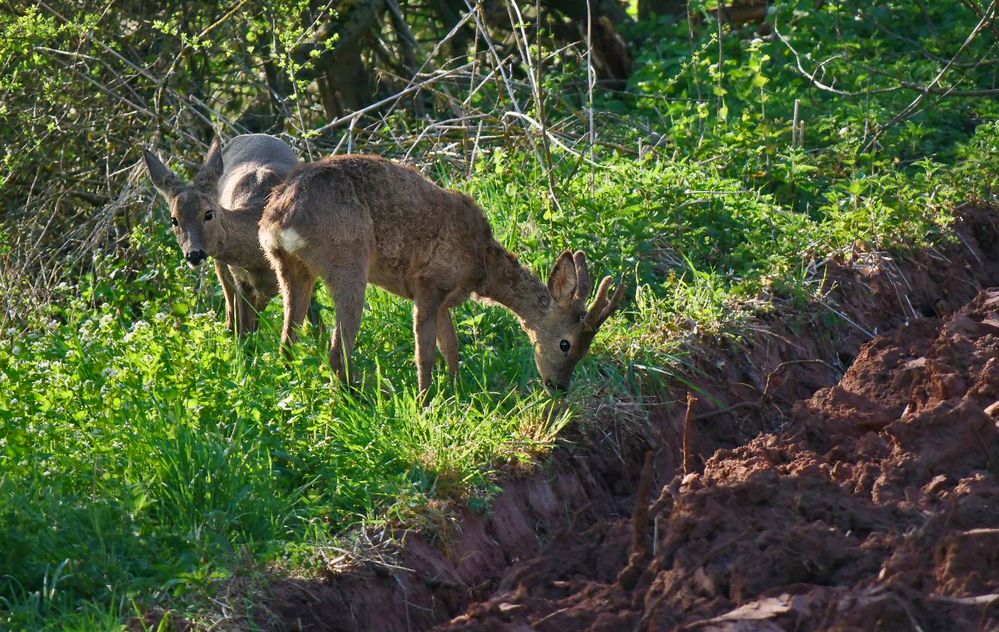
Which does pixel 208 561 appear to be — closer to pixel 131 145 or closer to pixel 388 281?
pixel 388 281

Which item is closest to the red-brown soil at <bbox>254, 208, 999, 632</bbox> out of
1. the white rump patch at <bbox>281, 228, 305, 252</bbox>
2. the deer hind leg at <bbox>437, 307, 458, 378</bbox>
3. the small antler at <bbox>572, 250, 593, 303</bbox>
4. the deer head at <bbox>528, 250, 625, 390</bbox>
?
the deer head at <bbox>528, 250, 625, 390</bbox>

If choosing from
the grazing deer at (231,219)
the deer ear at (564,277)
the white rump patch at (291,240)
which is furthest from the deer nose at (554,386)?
the grazing deer at (231,219)

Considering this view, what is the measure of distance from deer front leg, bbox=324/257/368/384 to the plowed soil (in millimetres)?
2357

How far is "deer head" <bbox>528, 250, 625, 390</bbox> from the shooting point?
7.53 metres

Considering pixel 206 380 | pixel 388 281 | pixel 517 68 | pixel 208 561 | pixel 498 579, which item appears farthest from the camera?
pixel 517 68

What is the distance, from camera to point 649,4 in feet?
46.8

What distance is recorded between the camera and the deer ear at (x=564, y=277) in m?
8.01

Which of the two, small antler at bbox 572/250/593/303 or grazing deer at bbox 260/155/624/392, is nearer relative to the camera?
grazing deer at bbox 260/155/624/392

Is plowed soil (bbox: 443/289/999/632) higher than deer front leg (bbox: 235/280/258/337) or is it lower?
lower

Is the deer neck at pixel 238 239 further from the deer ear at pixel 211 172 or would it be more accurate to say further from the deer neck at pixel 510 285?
the deer neck at pixel 510 285


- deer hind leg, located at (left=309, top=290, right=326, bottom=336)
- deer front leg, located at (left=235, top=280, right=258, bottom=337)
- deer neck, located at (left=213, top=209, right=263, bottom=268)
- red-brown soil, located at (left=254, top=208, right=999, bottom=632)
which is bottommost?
red-brown soil, located at (left=254, top=208, right=999, bottom=632)

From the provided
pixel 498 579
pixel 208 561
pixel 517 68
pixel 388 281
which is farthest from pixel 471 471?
pixel 517 68

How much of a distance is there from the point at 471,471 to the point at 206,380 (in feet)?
4.58

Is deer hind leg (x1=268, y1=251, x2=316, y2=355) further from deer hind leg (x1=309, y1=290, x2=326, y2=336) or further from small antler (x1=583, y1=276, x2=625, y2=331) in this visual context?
small antler (x1=583, y1=276, x2=625, y2=331)
